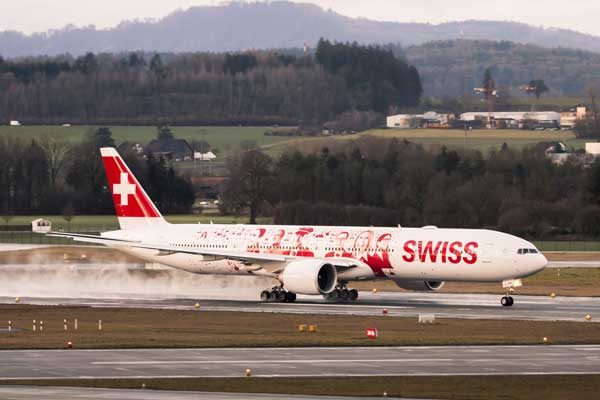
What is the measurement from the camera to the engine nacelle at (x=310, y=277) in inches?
2731

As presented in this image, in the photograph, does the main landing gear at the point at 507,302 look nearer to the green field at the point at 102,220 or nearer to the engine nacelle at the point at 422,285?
the engine nacelle at the point at 422,285

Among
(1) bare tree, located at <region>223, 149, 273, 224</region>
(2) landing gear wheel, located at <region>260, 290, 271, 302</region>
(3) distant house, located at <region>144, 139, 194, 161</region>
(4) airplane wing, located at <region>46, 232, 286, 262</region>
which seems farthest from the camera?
(3) distant house, located at <region>144, 139, 194, 161</region>

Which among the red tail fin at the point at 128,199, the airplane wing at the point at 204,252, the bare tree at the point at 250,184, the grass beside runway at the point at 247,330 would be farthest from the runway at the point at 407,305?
the bare tree at the point at 250,184

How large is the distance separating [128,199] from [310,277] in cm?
1542

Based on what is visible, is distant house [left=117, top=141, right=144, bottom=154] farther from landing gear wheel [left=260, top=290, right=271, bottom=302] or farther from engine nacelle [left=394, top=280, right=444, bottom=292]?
engine nacelle [left=394, top=280, right=444, bottom=292]

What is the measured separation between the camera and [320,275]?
70.6 metres

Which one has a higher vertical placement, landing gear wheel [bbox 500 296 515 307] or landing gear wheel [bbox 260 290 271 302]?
landing gear wheel [bbox 500 296 515 307]

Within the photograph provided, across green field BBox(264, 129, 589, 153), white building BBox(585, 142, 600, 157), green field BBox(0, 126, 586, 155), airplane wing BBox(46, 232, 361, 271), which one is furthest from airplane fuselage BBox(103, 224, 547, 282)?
white building BBox(585, 142, 600, 157)

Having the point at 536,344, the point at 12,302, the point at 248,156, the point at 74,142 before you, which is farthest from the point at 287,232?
the point at 74,142

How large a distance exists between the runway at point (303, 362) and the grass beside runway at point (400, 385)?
1151 millimetres

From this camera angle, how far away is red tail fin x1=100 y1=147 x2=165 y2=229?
261 ft

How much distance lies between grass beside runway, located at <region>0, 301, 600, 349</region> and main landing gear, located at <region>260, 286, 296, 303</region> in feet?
26.5

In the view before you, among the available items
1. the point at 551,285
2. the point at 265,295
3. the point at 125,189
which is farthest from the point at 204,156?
the point at 265,295

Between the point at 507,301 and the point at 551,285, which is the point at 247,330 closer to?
the point at 507,301
